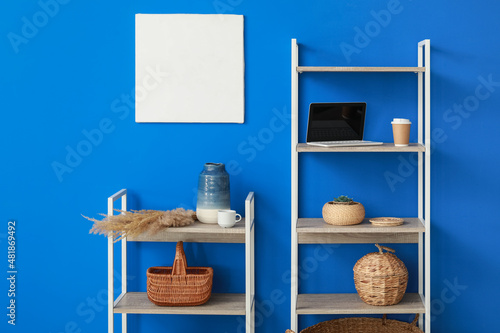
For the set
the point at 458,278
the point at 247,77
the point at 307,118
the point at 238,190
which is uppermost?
the point at 247,77

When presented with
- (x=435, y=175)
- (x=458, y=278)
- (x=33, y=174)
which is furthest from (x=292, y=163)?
(x=33, y=174)

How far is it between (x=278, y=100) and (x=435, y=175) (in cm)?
81

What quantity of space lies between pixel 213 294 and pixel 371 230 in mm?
815

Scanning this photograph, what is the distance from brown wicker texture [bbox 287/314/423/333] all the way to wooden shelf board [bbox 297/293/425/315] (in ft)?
0.37

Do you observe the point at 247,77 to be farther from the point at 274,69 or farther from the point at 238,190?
the point at 238,190

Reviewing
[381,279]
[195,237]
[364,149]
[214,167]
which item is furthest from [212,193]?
[381,279]

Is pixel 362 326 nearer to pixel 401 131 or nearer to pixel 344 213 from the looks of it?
pixel 344 213

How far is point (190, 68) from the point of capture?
2758 millimetres

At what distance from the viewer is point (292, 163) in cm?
270

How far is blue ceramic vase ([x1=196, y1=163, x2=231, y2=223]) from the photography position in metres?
2.61

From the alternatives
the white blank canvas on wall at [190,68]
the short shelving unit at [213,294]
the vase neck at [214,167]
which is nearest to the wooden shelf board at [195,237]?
the short shelving unit at [213,294]

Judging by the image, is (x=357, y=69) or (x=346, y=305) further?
(x=346, y=305)

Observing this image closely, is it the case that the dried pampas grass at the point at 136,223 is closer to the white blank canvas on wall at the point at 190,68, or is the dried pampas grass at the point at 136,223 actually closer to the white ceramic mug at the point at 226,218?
the white ceramic mug at the point at 226,218

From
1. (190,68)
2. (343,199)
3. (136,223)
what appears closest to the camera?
(136,223)
